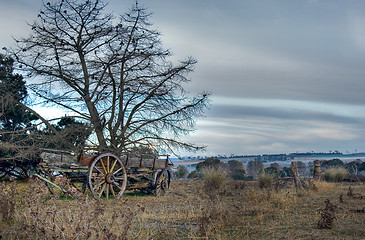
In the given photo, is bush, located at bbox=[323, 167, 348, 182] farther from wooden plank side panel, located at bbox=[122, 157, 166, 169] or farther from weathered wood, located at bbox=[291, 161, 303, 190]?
wooden plank side panel, located at bbox=[122, 157, 166, 169]

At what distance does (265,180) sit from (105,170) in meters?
7.16

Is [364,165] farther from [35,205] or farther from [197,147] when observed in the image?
[35,205]

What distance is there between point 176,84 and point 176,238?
421 inches

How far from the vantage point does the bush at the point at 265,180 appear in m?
16.5

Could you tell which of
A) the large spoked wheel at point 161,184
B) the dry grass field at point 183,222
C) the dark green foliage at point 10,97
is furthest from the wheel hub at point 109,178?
the dark green foliage at point 10,97

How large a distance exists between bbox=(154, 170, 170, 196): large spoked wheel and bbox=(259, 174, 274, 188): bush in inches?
162

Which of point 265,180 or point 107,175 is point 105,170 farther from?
point 265,180

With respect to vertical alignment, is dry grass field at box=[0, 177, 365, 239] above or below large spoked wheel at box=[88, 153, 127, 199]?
below

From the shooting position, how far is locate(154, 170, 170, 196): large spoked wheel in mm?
14984

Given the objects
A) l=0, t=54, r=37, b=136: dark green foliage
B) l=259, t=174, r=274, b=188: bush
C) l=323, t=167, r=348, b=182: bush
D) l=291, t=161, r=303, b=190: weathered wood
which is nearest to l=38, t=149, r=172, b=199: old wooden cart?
l=0, t=54, r=37, b=136: dark green foliage

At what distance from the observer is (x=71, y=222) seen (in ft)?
16.3

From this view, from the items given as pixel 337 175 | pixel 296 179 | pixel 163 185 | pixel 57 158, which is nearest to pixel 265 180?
pixel 296 179

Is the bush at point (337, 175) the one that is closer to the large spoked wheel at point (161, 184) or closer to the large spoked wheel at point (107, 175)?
the large spoked wheel at point (161, 184)

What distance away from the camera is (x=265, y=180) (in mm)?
16594
